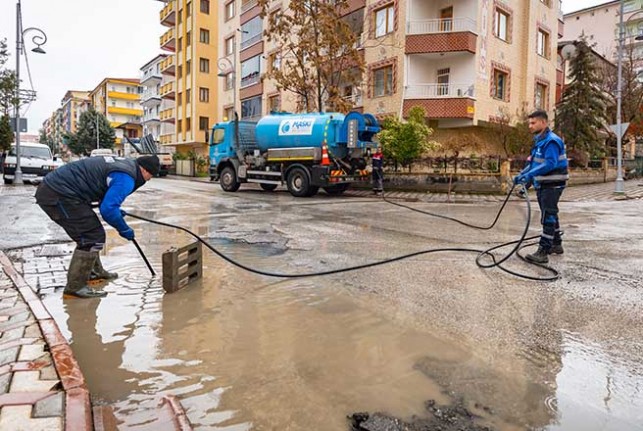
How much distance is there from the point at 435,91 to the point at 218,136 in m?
11.1

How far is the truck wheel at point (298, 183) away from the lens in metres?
17.1

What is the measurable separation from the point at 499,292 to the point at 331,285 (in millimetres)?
1671

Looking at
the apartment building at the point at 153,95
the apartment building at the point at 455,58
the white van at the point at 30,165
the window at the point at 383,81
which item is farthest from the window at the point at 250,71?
the apartment building at the point at 153,95

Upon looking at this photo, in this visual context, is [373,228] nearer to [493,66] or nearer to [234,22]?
[493,66]

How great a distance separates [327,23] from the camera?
21.7m

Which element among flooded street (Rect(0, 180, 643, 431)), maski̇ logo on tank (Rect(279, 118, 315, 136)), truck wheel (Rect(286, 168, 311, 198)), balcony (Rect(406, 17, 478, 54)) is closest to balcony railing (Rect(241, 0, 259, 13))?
balcony (Rect(406, 17, 478, 54))

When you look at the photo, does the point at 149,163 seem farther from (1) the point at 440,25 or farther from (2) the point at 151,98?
(2) the point at 151,98

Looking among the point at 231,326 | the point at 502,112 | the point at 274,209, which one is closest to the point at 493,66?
the point at 502,112

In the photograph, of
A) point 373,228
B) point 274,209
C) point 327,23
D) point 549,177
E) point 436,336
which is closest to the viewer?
point 436,336

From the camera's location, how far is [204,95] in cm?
4619

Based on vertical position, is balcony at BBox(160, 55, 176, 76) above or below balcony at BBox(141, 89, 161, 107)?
above

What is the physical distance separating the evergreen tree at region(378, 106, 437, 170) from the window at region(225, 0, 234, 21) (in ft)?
87.7

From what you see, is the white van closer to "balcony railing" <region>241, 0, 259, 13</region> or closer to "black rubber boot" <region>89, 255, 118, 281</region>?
"balcony railing" <region>241, 0, 259, 13</region>

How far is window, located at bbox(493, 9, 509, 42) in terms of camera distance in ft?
85.2
